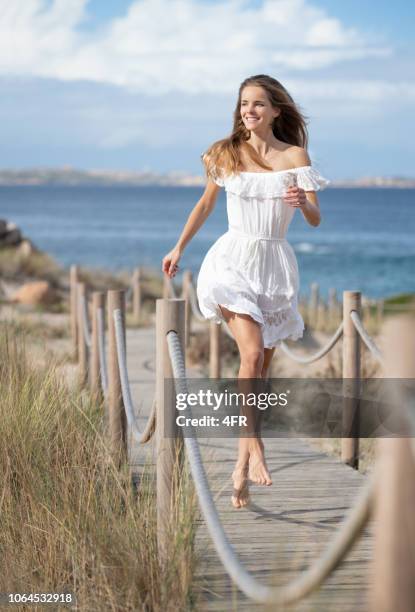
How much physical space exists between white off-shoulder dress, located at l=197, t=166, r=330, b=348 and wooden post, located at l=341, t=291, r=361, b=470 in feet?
4.00

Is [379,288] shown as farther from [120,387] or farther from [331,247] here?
[120,387]

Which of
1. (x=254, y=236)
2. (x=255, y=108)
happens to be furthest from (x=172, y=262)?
(x=255, y=108)

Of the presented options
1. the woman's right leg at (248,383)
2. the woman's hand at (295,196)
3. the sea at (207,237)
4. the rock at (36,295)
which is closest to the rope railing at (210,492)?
the woman's right leg at (248,383)

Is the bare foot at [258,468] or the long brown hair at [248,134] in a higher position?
the long brown hair at [248,134]

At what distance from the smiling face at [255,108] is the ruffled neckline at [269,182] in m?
0.25

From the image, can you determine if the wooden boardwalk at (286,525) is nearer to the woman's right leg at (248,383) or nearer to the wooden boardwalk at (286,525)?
the wooden boardwalk at (286,525)

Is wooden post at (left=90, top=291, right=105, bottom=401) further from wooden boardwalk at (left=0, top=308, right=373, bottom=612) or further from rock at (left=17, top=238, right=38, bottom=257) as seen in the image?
rock at (left=17, top=238, right=38, bottom=257)

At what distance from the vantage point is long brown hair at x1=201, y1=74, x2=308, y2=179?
513 cm

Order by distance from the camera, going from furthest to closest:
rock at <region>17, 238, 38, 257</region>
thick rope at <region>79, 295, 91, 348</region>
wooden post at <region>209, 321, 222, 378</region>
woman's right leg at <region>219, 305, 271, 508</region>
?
rock at <region>17, 238, 38, 257</region>
wooden post at <region>209, 321, 222, 378</region>
thick rope at <region>79, 295, 91, 348</region>
woman's right leg at <region>219, 305, 271, 508</region>

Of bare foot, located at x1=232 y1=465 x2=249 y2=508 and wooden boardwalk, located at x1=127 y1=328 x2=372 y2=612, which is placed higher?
bare foot, located at x1=232 y1=465 x2=249 y2=508

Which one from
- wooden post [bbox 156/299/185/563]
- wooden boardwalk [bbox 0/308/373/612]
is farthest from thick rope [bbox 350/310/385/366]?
wooden post [bbox 156/299/185/563]

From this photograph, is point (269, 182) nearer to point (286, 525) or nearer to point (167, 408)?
point (167, 408)

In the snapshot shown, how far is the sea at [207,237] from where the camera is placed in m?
57.0

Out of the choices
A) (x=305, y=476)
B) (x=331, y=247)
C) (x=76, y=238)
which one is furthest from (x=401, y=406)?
(x=76, y=238)
